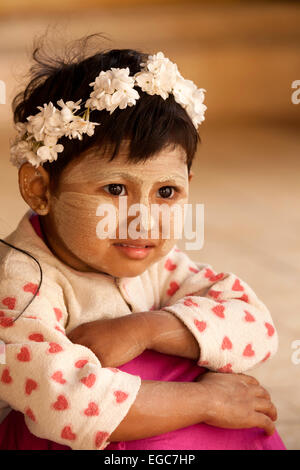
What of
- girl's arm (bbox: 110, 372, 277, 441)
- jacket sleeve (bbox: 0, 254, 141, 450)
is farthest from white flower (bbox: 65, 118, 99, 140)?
girl's arm (bbox: 110, 372, 277, 441)

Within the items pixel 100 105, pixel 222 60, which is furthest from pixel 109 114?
pixel 222 60

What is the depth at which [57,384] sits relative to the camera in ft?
2.93

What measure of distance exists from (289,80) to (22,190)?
303cm

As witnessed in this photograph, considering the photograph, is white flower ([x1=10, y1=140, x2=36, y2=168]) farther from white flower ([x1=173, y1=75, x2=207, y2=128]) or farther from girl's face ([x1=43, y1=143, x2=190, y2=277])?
white flower ([x1=173, y1=75, x2=207, y2=128])

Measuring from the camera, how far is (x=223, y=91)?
13.0ft

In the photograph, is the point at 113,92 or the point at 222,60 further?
the point at 222,60

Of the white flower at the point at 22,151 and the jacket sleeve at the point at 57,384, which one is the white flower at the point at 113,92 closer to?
the white flower at the point at 22,151

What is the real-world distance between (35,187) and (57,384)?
31 centimetres

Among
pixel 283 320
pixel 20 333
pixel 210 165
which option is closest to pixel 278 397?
pixel 283 320

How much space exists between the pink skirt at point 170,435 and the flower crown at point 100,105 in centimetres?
33

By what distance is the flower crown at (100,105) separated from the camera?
987mm

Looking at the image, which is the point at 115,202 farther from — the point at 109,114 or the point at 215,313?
the point at 215,313

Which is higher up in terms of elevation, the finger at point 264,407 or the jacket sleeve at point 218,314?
the jacket sleeve at point 218,314

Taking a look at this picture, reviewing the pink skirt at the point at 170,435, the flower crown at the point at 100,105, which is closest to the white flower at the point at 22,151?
the flower crown at the point at 100,105
